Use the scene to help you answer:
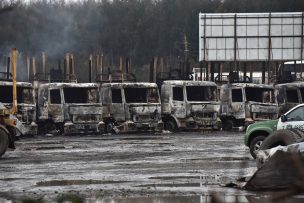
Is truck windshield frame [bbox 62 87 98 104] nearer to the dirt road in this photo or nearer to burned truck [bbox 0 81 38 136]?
burned truck [bbox 0 81 38 136]

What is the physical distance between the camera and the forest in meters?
54.4

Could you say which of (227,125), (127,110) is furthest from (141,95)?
(227,125)

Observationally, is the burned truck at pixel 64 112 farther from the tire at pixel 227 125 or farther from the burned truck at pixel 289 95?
the burned truck at pixel 289 95

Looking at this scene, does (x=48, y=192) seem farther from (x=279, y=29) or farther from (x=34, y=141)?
(x=279, y=29)

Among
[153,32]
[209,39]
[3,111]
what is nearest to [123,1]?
[153,32]

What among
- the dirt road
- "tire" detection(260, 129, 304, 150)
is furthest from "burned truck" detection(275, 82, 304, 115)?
"tire" detection(260, 129, 304, 150)

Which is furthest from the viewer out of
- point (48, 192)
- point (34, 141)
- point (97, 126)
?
point (97, 126)

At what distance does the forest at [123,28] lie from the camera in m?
54.4

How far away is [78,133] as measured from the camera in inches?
1230

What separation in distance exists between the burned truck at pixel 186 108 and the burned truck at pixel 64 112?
3051 mm

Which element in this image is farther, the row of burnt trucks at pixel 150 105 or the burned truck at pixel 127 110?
the burned truck at pixel 127 110

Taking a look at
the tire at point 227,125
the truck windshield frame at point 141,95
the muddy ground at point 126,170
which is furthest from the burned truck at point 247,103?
the muddy ground at point 126,170

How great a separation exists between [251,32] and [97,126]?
49.7 ft

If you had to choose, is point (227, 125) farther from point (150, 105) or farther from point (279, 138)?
point (279, 138)
